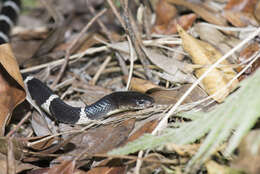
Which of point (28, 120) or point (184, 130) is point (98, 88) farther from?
point (184, 130)

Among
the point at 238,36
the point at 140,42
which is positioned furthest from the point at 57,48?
the point at 238,36

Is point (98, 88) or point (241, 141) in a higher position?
point (241, 141)

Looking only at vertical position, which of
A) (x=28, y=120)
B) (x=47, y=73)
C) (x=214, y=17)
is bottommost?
(x=28, y=120)

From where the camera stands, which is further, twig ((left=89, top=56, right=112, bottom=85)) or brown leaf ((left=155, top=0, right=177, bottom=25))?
brown leaf ((left=155, top=0, right=177, bottom=25))

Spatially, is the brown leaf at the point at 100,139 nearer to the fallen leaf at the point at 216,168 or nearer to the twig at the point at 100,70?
the fallen leaf at the point at 216,168

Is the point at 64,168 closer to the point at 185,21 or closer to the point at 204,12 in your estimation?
the point at 185,21

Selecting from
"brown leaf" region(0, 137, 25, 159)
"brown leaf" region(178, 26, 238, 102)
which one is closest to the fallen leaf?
"brown leaf" region(178, 26, 238, 102)

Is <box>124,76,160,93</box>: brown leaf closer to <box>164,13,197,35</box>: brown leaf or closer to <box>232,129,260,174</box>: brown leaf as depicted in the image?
<box>164,13,197,35</box>: brown leaf

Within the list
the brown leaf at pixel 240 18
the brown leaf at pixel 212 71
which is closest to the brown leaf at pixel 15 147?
the brown leaf at pixel 212 71
